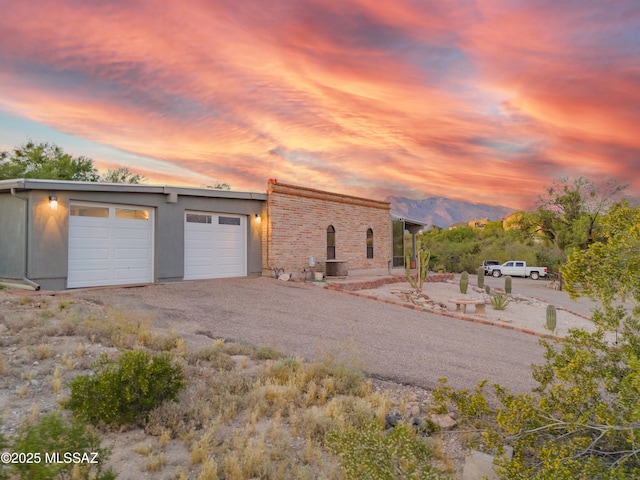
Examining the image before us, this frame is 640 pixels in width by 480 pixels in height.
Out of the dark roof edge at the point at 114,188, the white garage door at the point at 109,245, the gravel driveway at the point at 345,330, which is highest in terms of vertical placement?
the dark roof edge at the point at 114,188

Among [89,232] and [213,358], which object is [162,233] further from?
[213,358]

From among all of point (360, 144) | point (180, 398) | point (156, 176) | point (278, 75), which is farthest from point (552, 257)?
point (180, 398)

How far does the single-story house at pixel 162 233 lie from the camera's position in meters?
11.4

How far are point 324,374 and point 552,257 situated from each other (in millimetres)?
34037

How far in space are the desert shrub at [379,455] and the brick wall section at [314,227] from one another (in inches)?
521

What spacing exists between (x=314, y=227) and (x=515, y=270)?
917 inches

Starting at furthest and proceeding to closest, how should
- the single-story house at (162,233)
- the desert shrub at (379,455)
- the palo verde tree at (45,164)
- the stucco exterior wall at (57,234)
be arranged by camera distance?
1. the palo verde tree at (45,164)
2. the single-story house at (162,233)
3. the stucco exterior wall at (57,234)
4. the desert shrub at (379,455)

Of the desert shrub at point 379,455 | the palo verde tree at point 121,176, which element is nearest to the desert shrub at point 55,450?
the desert shrub at point 379,455

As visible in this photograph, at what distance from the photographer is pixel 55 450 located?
9.42ft

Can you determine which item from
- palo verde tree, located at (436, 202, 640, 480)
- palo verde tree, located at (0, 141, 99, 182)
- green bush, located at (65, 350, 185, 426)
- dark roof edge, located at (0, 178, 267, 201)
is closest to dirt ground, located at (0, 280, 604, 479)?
green bush, located at (65, 350, 185, 426)

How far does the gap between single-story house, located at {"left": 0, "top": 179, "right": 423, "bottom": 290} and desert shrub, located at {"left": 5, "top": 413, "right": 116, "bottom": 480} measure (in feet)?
33.0

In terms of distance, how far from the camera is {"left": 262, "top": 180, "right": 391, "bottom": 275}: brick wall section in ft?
52.8

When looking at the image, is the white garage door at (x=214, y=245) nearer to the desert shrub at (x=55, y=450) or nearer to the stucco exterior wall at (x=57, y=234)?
the stucco exterior wall at (x=57, y=234)

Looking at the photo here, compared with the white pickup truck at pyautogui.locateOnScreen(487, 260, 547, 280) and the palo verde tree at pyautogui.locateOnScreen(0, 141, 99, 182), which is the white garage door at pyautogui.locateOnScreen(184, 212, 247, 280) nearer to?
the palo verde tree at pyautogui.locateOnScreen(0, 141, 99, 182)
